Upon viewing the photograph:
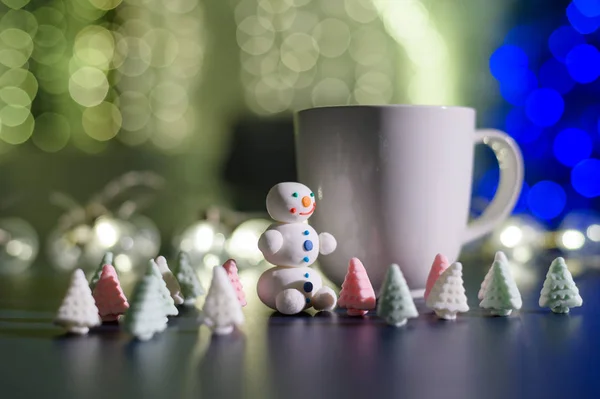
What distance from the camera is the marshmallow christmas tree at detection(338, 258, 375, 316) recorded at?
66 centimetres

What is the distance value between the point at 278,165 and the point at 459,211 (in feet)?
1.56

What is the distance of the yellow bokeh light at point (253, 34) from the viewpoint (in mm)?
1185

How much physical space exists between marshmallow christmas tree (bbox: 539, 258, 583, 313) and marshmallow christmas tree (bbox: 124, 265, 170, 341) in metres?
0.40

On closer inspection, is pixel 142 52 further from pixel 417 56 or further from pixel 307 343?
pixel 307 343

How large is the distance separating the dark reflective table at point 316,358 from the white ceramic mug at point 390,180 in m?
0.09

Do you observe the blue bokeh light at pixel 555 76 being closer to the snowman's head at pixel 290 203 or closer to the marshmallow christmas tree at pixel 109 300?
the snowman's head at pixel 290 203

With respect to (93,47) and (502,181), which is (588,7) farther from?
(93,47)

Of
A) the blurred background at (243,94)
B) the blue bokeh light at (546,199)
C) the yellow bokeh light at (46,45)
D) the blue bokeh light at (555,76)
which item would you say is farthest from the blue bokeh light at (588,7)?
the yellow bokeh light at (46,45)

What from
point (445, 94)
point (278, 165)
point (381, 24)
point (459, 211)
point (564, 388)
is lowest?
point (564, 388)

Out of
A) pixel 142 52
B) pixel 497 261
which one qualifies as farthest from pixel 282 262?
pixel 142 52

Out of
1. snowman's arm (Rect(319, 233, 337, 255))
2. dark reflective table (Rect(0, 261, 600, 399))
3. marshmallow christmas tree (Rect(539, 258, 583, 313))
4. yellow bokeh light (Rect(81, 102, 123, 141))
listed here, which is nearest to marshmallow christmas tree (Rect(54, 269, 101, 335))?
dark reflective table (Rect(0, 261, 600, 399))

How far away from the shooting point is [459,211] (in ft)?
2.52

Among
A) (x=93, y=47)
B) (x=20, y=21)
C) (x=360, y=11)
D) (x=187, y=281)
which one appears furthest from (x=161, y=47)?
(x=187, y=281)

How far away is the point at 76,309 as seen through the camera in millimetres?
571
